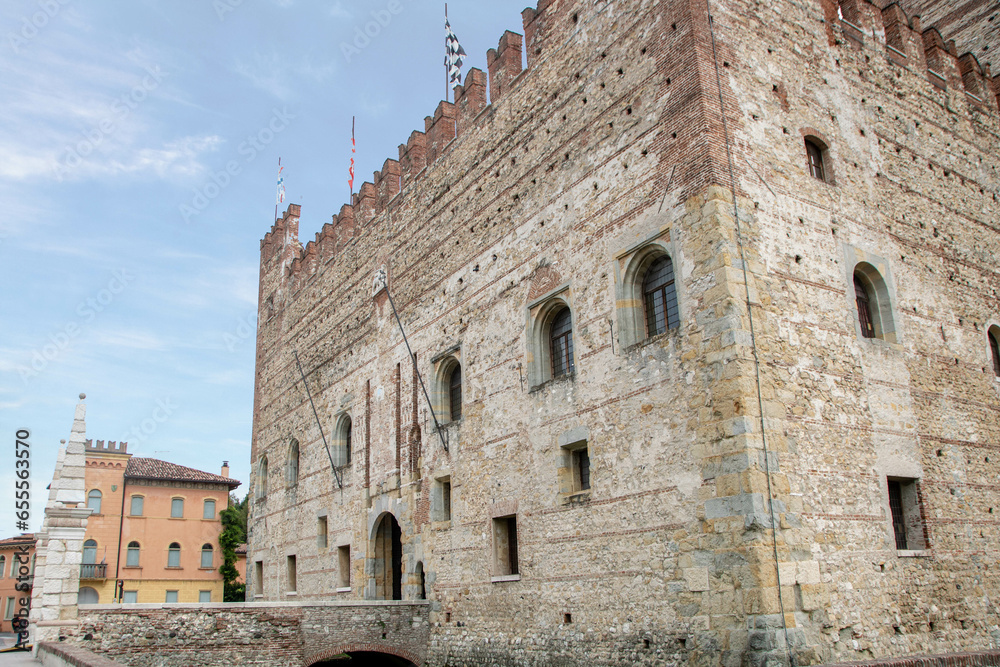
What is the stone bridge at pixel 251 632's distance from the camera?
1226 centimetres

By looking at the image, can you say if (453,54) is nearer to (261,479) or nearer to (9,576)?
(261,479)

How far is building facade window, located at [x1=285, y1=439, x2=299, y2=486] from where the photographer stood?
21.9 meters

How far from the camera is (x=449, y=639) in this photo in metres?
13.7

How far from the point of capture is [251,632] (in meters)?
13.3

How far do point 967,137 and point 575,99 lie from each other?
713 cm

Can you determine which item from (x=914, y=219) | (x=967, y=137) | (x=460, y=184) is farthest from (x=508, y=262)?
(x=967, y=137)

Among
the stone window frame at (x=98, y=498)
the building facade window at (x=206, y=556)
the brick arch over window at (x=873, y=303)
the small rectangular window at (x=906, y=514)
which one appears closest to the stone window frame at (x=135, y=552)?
the stone window frame at (x=98, y=498)

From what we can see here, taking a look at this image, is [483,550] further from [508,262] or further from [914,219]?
[914,219]

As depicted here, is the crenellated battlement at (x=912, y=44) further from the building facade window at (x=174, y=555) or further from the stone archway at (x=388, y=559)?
the building facade window at (x=174, y=555)

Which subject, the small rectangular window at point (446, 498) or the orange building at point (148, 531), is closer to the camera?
the small rectangular window at point (446, 498)

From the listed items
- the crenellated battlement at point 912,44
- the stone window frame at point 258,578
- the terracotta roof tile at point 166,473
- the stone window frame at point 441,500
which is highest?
the crenellated battlement at point 912,44

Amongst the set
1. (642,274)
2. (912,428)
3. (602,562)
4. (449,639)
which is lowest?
(449,639)

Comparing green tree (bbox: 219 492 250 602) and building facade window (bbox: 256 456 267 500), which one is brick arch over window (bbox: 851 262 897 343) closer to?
building facade window (bbox: 256 456 267 500)

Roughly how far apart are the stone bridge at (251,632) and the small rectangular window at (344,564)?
3.61 meters
